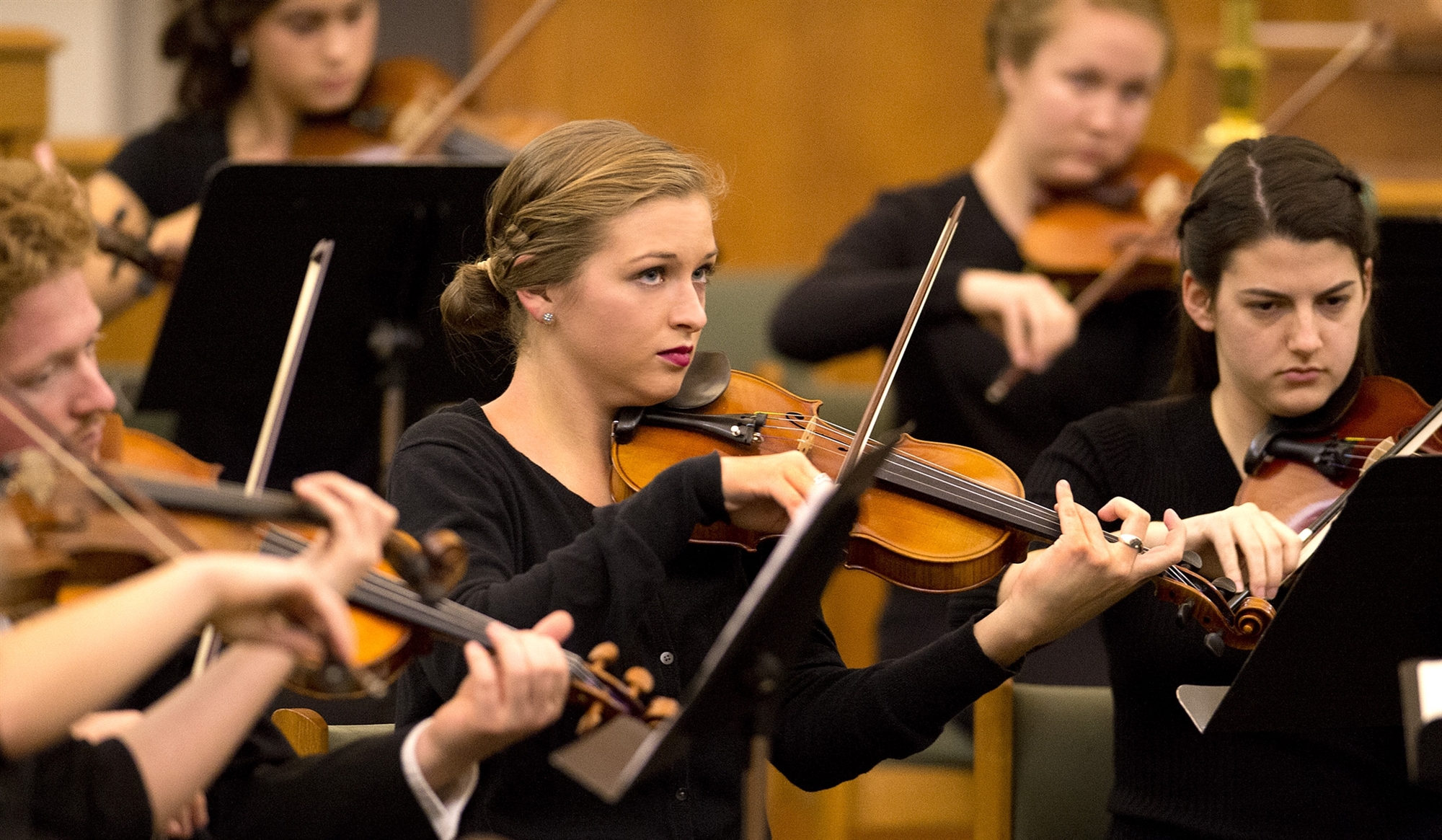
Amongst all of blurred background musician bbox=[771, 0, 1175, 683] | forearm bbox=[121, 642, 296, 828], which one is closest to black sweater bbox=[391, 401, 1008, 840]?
A: forearm bbox=[121, 642, 296, 828]

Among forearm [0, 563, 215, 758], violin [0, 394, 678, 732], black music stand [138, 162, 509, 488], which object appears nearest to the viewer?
forearm [0, 563, 215, 758]

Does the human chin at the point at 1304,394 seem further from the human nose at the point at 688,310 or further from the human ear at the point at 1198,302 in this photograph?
the human nose at the point at 688,310

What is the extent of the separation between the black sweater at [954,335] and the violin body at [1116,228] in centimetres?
4

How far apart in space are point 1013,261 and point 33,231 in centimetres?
166

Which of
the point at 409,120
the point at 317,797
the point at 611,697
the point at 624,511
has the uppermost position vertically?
the point at 409,120

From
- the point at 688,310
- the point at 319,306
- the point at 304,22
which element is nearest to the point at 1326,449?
the point at 688,310

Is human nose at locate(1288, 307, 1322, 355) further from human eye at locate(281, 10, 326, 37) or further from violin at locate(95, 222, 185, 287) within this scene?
human eye at locate(281, 10, 326, 37)

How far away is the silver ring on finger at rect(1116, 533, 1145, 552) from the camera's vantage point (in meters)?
1.34

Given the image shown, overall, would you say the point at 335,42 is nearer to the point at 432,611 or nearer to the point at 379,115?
the point at 379,115

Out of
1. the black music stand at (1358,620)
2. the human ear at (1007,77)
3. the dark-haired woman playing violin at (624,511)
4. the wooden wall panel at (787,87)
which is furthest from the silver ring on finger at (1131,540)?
the wooden wall panel at (787,87)

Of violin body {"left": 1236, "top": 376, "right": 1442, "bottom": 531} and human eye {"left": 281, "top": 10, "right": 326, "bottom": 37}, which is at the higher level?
human eye {"left": 281, "top": 10, "right": 326, "bottom": 37}

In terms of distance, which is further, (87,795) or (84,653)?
(87,795)

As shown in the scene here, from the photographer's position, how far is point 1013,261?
8.23 ft

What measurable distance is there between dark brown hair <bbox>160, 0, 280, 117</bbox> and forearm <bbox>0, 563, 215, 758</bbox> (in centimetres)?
184
